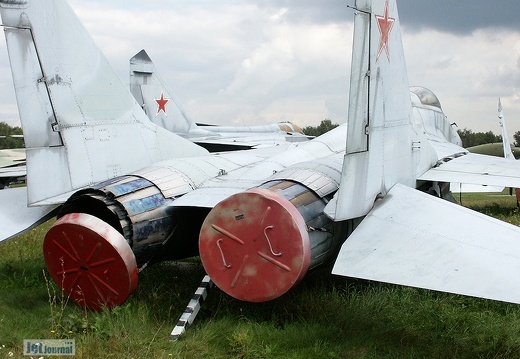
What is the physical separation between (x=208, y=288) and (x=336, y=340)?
3.70 ft

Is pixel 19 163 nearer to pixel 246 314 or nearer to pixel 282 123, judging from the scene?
pixel 282 123

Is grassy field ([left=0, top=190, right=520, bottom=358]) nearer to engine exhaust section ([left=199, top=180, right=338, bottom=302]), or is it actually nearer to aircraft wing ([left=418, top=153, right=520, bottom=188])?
engine exhaust section ([left=199, top=180, right=338, bottom=302])

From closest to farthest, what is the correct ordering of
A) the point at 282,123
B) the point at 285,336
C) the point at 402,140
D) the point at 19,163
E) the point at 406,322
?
1. the point at 285,336
2. the point at 406,322
3. the point at 402,140
4. the point at 19,163
5. the point at 282,123

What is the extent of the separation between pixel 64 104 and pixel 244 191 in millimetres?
2193

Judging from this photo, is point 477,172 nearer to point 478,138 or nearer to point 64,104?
point 64,104

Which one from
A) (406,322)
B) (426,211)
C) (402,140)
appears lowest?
(406,322)

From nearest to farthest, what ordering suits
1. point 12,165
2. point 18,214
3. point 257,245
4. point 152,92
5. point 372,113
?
point 257,245, point 372,113, point 18,214, point 152,92, point 12,165

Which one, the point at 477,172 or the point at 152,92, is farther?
the point at 152,92

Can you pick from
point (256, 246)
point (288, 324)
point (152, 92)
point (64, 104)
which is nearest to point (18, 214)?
point (64, 104)

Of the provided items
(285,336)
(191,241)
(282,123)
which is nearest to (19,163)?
(282,123)

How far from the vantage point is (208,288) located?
4.57 m

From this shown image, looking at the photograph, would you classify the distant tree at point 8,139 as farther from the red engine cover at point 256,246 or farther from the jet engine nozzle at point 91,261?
the red engine cover at point 256,246

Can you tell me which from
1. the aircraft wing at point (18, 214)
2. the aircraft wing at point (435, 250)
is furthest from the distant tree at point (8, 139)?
the aircraft wing at point (435, 250)

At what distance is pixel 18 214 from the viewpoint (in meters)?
5.29
